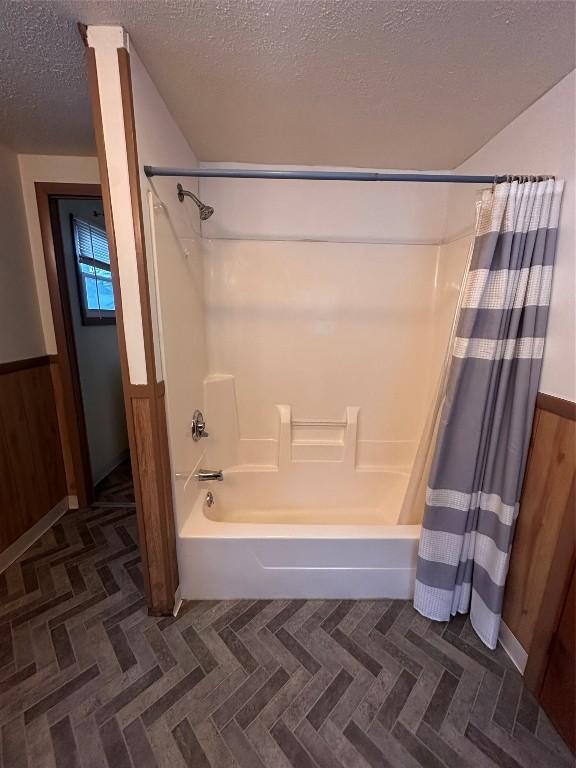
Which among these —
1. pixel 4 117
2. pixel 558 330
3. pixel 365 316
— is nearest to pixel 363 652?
pixel 558 330

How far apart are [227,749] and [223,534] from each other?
66 centimetres

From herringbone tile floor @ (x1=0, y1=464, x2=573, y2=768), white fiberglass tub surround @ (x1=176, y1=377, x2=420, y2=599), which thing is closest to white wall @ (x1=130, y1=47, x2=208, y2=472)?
white fiberglass tub surround @ (x1=176, y1=377, x2=420, y2=599)

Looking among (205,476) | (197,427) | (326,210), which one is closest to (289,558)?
(205,476)

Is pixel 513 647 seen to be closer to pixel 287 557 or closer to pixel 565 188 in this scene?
pixel 287 557

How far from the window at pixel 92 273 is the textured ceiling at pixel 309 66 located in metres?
0.75

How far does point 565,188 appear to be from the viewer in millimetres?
1086

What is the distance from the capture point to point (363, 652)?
1.29 m

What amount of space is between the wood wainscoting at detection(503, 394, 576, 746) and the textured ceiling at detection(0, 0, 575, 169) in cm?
118

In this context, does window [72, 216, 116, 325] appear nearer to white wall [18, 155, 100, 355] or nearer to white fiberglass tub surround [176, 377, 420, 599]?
white wall [18, 155, 100, 355]

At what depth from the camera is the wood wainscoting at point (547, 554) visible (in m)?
1.04

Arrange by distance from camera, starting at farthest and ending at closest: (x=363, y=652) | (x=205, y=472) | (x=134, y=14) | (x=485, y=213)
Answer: (x=205, y=472)
(x=363, y=652)
(x=485, y=213)
(x=134, y=14)

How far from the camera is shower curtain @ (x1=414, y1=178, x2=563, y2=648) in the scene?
1.12m

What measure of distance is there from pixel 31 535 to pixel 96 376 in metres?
1.20

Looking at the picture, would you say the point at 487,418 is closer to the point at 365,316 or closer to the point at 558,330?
the point at 558,330
